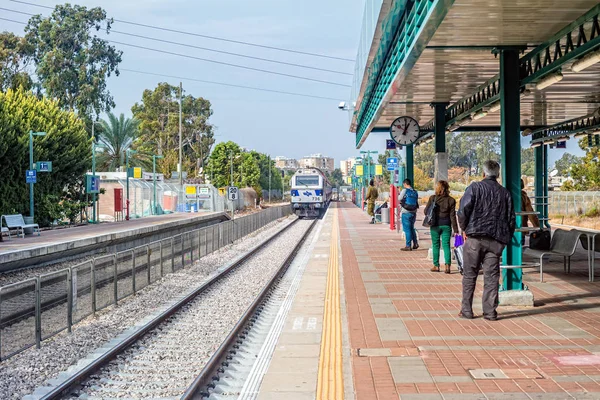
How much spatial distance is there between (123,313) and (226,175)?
7180 centimetres

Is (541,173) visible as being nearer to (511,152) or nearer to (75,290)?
(511,152)

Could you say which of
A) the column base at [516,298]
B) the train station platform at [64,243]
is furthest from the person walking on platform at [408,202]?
the train station platform at [64,243]

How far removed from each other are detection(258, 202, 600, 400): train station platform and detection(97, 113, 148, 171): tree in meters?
52.3

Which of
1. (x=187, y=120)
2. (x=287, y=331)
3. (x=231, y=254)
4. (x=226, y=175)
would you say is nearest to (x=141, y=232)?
(x=231, y=254)

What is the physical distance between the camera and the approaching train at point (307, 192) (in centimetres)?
4922

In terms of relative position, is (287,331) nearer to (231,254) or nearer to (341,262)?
(341,262)

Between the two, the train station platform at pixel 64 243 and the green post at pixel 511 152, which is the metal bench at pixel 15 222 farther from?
the green post at pixel 511 152

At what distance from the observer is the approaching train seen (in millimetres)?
49219

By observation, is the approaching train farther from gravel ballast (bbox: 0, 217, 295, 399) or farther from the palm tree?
gravel ballast (bbox: 0, 217, 295, 399)

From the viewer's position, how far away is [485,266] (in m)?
8.75

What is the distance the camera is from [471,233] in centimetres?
863

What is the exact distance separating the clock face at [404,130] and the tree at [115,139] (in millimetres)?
45869

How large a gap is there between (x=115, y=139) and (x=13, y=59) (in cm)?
1057

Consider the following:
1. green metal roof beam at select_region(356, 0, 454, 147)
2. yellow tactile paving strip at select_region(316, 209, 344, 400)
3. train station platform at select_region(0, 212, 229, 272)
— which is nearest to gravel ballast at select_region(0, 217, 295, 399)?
yellow tactile paving strip at select_region(316, 209, 344, 400)
